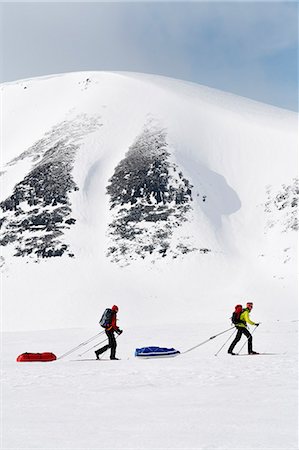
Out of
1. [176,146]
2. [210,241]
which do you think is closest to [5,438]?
[210,241]

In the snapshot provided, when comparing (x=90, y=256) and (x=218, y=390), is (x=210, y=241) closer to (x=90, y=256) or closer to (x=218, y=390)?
(x=90, y=256)

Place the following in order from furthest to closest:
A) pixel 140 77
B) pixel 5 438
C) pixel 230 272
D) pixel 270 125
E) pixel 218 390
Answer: pixel 140 77 < pixel 270 125 < pixel 230 272 < pixel 218 390 < pixel 5 438

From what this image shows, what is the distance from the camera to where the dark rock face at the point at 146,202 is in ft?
203

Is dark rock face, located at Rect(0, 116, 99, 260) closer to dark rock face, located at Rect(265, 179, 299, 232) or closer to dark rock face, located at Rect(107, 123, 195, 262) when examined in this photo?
dark rock face, located at Rect(107, 123, 195, 262)

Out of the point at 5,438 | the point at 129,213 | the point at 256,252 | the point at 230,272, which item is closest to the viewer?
the point at 5,438

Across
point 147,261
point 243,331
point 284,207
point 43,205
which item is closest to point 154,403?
point 243,331

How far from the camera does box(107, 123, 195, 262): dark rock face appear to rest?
6175 centimetres

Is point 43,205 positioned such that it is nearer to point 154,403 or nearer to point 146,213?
point 146,213

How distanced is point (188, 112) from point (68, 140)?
20.6 metres

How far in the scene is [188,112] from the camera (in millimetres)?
87938

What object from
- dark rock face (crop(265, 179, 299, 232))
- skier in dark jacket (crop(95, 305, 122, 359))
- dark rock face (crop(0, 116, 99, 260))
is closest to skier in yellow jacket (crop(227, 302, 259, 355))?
skier in dark jacket (crop(95, 305, 122, 359))

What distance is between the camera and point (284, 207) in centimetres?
6562

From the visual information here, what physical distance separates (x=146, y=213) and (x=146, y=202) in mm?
2084

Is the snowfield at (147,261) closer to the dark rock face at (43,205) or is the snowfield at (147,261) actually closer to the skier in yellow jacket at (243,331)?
the dark rock face at (43,205)
